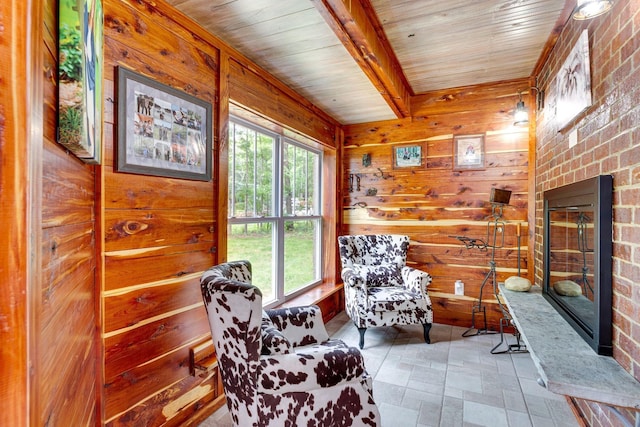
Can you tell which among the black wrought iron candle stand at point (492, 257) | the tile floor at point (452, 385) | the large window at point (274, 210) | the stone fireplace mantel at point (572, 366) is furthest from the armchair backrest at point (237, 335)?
the black wrought iron candle stand at point (492, 257)

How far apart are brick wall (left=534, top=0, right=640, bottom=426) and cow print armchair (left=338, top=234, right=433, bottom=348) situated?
4.17 feet

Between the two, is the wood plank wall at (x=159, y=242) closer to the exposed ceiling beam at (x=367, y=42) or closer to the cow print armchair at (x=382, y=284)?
the exposed ceiling beam at (x=367, y=42)

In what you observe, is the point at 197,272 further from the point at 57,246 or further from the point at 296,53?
the point at 296,53

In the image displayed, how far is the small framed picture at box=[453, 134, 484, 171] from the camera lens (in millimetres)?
3342

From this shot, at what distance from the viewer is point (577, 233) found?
186cm

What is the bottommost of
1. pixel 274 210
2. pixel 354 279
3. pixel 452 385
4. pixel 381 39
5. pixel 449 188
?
pixel 452 385

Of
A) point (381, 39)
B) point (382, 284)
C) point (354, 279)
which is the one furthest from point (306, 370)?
point (381, 39)

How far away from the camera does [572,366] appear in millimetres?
1380

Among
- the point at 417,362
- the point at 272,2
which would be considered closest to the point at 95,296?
the point at 272,2

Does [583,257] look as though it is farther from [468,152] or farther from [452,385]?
[468,152]

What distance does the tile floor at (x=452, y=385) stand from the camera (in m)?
1.92

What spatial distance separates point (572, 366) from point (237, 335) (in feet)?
4.73

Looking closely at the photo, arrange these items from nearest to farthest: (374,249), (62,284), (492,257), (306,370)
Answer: (62,284)
(306,370)
(492,257)
(374,249)

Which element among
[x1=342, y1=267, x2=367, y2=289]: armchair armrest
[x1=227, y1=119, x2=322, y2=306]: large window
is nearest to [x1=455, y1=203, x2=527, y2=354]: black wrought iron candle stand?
[x1=342, y1=267, x2=367, y2=289]: armchair armrest
